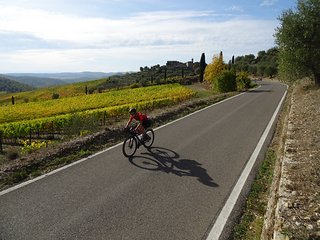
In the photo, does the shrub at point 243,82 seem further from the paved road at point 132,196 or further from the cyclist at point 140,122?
the cyclist at point 140,122

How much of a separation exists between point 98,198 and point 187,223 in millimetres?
1992

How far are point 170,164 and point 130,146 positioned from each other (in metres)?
1.67

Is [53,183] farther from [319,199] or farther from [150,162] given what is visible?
[319,199]

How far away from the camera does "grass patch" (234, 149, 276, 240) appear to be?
5.48m

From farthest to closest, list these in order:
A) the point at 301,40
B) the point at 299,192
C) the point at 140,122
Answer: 1. the point at 301,40
2. the point at 140,122
3. the point at 299,192

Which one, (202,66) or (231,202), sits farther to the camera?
(202,66)

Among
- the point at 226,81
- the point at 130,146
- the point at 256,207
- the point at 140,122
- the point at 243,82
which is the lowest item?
the point at 256,207

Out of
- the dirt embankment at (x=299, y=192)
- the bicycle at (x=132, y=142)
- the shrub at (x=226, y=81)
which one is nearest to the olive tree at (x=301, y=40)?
the shrub at (x=226, y=81)

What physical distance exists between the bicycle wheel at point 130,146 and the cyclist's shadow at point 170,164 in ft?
0.83

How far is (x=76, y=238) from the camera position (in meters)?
5.12

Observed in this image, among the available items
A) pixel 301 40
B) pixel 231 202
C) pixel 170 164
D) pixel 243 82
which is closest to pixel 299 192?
pixel 231 202

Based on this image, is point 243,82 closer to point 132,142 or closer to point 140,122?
point 140,122

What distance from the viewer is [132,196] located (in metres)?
6.79

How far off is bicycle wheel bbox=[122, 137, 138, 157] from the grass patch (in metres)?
3.81
